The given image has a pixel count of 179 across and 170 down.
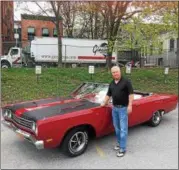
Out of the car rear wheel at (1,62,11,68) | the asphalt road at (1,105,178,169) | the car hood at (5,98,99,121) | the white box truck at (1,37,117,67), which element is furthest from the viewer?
the white box truck at (1,37,117,67)

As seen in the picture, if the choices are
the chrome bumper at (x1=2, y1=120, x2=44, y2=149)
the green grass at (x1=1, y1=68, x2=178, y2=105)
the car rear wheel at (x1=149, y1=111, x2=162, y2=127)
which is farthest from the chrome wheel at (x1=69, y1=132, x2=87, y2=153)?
the green grass at (x1=1, y1=68, x2=178, y2=105)

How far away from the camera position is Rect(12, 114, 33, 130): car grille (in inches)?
163

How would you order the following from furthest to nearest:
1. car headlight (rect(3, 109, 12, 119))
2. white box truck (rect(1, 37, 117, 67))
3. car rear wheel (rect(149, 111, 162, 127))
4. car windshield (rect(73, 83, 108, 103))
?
1. white box truck (rect(1, 37, 117, 67))
2. car rear wheel (rect(149, 111, 162, 127))
3. car windshield (rect(73, 83, 108, 103))
4. car headlight (rect(3, 109, 12, 119))

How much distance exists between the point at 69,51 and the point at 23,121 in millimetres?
21185

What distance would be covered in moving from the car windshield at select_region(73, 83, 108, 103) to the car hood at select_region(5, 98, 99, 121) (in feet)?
0.93

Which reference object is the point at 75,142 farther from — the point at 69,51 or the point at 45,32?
the point at 45,32

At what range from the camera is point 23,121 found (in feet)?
14.1

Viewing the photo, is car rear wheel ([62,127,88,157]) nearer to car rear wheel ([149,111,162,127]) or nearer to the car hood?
the car hood

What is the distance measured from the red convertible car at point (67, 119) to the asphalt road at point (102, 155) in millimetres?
243

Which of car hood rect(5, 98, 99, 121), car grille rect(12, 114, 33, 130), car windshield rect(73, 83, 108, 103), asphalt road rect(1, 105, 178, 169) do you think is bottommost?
asphalt road rect(1, 105, 178, 169)

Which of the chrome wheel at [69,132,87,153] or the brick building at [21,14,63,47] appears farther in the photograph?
the brick building at [21,14,63,47]

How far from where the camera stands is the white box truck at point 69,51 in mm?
24153

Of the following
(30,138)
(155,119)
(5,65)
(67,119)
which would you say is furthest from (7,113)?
(5,65)

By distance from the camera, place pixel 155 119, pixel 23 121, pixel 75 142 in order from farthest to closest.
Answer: pixel 155 119 < pixel 75 142 < pixel 23 121
